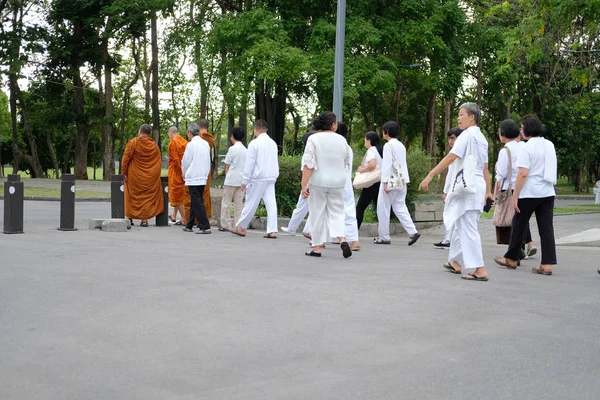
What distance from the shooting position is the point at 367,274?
10.0 metres

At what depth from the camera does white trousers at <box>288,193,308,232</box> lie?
49.1 ft

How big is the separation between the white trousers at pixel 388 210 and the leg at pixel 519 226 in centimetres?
330

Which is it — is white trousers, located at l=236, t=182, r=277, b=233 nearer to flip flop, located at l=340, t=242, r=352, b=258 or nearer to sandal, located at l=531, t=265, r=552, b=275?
flip flop, located at l=340, t=242, r=352, b=258

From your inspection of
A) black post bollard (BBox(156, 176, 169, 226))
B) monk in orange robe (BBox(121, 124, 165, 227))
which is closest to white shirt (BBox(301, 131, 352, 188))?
monk in orange robe (BBox(121, 124, 165, 227))

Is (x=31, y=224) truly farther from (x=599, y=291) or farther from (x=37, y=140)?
(x=37, y=140)

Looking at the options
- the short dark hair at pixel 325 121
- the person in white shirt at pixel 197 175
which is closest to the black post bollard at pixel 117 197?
the person in white shirt at pixel 197 175

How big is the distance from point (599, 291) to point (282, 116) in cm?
2891

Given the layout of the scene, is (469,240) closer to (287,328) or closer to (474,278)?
(474,278)

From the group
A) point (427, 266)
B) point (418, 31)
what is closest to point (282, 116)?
point (418, 31)

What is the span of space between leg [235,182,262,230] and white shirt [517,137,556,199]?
5.47m

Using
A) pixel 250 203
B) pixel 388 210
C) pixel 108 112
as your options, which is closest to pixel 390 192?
pixel 388 210

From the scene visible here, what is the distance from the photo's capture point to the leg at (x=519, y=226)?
10461 mm

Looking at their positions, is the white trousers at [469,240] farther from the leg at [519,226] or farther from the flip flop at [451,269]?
the leg at [519,226]

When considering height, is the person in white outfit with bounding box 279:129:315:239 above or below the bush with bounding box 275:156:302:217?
below
